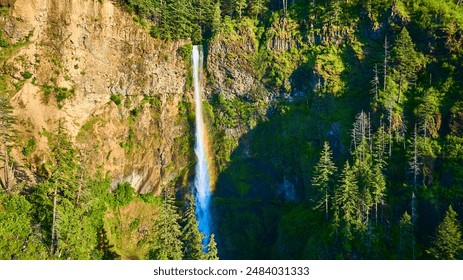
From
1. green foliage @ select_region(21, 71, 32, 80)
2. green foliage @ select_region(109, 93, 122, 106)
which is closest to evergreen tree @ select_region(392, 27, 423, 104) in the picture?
green foliage @ select_region(109, 93, 122, 106)

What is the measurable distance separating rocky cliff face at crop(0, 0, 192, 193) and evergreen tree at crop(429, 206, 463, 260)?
42.9 metres

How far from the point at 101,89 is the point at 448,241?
5650 centimetres

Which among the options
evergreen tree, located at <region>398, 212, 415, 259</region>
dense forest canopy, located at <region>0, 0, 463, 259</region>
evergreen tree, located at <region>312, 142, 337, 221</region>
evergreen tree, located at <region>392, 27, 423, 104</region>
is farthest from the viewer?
evergreen tree, located at <region>392, 27, 423, 104</region>

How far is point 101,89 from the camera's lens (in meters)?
63.0

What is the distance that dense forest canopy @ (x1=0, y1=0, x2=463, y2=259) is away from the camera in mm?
46438

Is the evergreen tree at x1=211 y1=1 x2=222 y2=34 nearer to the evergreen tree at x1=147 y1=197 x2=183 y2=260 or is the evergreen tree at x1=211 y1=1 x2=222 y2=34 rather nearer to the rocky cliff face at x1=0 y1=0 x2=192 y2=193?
the rocky cliff face at x1=0 y1=0 x2=192 y2=193

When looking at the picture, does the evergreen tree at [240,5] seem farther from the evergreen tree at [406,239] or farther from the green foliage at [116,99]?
the evergreen tree at [406,239]

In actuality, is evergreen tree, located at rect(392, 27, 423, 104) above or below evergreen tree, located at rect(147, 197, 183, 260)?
above

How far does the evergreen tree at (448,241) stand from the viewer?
41.5m

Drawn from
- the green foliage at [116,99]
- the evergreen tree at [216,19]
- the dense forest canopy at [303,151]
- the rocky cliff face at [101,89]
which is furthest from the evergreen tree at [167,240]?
the evergreen tree at [216,19]

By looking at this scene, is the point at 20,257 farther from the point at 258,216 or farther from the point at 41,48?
the point at 258,216

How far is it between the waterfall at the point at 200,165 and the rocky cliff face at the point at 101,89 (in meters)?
2.19

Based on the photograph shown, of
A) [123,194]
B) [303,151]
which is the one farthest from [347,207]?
[123,194]

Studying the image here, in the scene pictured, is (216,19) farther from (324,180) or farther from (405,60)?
(324,180)
